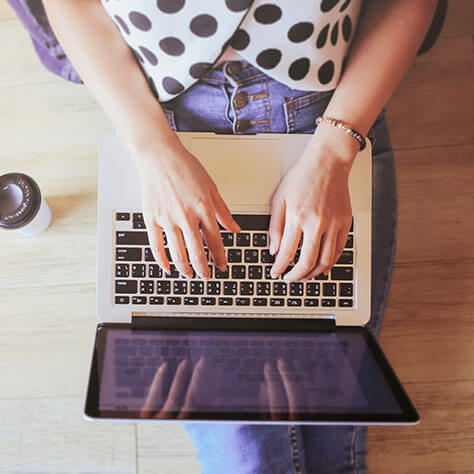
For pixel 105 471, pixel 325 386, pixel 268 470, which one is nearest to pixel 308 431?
pixel 268 470

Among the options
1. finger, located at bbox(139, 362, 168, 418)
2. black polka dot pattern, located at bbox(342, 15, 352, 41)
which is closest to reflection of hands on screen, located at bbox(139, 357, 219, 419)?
finger, located at bbox(139, 362, 168, 418)

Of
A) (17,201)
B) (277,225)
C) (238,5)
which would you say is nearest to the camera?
(238,5)

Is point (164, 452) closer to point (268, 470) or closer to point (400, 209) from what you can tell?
point (268, 470)

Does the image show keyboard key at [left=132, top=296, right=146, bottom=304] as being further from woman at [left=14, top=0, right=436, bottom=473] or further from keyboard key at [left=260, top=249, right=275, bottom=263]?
keyboard key at [left=260, top=249, right=275, bottom=263]

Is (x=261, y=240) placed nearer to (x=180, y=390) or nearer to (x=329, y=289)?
(x=329, y=289)

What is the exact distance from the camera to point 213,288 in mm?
603

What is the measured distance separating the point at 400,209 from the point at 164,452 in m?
0.67

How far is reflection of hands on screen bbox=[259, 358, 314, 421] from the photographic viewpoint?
0.52m

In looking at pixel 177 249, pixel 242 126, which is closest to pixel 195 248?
pixel 177 249

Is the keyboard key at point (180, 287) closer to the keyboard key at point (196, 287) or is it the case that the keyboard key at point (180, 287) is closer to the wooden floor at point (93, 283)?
the keyboard key at point (196, 287)

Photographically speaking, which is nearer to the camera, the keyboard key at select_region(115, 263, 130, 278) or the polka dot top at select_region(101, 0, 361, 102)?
the polka dot top at select_region(101, 0, 361, 102)

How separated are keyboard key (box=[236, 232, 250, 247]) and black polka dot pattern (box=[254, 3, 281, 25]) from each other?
0.28 metres

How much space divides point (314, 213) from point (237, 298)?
0.17 meters

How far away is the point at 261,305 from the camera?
604 millimetres
